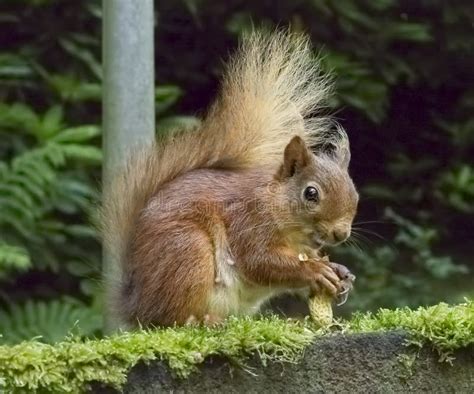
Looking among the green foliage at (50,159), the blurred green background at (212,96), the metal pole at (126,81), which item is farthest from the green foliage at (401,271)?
the metal pole at (126,81)

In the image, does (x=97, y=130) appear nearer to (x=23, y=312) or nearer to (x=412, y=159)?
(x=23, y=312)

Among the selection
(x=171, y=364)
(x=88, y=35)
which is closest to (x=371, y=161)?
(x=88, y=35)

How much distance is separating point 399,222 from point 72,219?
1.22 metres

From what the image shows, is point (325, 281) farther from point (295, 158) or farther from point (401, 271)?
point (401, 271)

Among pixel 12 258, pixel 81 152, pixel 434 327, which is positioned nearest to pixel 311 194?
pixel 434 327

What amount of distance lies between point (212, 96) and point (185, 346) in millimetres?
2832

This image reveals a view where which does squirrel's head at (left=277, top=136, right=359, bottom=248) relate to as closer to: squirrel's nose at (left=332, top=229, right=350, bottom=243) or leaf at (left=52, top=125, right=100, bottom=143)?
squirrel's nose at (left=332, top=229, right=350, bottom=243)

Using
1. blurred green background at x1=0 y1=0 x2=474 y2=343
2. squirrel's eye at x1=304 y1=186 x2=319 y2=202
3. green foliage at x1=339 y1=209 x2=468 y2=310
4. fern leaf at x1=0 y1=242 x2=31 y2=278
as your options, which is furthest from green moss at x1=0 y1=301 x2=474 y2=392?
green foliage at x1=339 y1=209 x2=468 y2=310

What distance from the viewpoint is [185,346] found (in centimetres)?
185

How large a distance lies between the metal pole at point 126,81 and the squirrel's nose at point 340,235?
1.62ft

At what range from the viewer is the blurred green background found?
3891 millimetres

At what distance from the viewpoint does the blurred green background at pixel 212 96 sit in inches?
153

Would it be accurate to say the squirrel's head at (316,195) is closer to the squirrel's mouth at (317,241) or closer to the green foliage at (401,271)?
the squirrel's mouth at (317,241)

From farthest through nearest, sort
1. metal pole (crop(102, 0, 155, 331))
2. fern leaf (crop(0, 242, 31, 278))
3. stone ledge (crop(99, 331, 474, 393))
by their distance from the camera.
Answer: fern leaf (crop(0, 242, 31, 278))
metal pole (crop(102, 0, 155, 331))
stone ledge (crop(99, 331, 474, 393))
